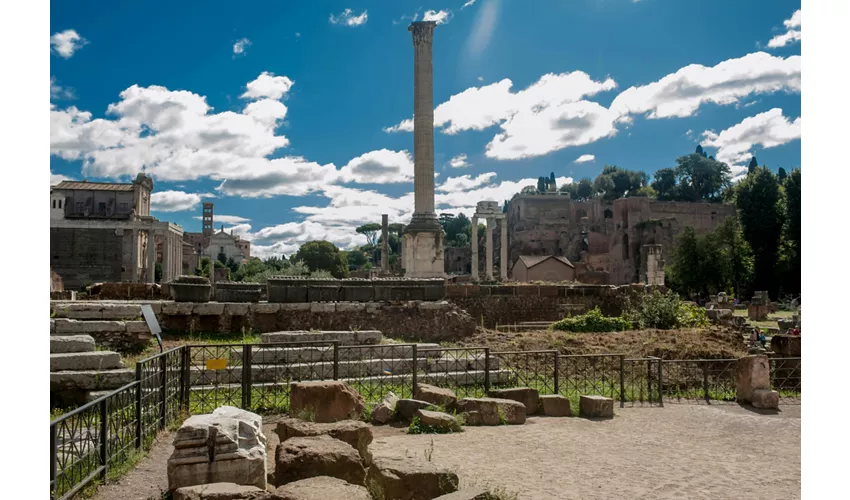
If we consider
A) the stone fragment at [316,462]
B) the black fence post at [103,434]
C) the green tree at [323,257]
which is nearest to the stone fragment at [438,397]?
the stone fragment at [316,462]

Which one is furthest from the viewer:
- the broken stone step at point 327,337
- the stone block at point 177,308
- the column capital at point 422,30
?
the column capital at point 422,30

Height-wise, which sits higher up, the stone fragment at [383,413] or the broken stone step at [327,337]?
the broken stone step at [327,337]

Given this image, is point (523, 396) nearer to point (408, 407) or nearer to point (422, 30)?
point (408, 407)

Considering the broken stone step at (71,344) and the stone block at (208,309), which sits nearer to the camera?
the broken stone step at (71,344)

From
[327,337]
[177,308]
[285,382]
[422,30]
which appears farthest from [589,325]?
[422,30]

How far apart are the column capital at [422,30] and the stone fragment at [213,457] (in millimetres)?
22251

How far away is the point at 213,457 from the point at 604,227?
83.4 m

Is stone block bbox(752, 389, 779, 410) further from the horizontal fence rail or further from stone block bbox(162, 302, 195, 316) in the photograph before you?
stone block bbox(162, 302, 195, 316)

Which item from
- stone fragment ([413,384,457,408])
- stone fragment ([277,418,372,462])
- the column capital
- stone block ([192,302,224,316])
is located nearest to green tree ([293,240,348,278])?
the column capital

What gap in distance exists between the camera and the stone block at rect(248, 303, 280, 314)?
14.4 m

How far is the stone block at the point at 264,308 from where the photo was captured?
1441 centimetres

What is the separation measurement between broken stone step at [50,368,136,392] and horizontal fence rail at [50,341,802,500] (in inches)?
33.5

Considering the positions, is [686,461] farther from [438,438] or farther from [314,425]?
[314,425]

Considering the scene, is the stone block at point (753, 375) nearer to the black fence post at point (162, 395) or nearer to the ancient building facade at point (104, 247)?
the black fence post at point (162, 395)
